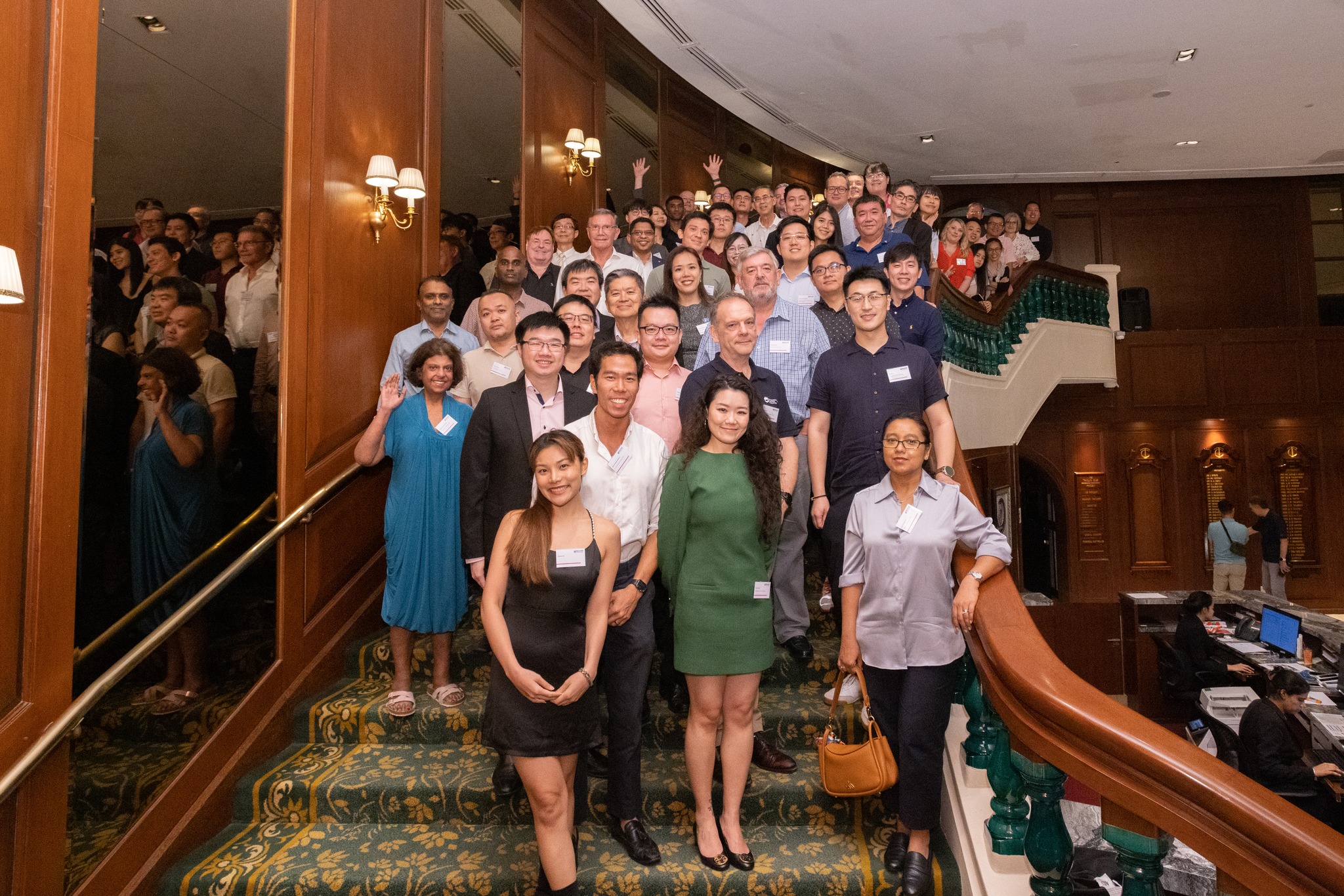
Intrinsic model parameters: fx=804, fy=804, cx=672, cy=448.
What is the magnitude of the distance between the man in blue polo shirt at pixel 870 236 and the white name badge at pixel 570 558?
2.82 meters

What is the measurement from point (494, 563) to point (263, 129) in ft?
7.09

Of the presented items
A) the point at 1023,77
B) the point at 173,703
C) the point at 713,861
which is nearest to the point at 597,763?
the point at 713,861

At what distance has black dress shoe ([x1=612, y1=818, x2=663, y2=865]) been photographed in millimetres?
2326

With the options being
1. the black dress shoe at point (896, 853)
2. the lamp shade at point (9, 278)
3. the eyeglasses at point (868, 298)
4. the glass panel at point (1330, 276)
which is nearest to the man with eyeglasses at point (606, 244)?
the eyeglasses at point (868, 298)

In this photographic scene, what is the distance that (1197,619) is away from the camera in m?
7.46

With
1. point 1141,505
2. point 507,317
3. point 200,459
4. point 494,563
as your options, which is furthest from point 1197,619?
point 200,459

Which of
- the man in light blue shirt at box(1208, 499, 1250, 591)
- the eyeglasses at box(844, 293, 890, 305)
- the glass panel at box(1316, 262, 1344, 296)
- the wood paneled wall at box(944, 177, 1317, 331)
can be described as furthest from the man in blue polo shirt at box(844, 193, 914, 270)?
the glass panel at box(1316, 262, 1344, 296)

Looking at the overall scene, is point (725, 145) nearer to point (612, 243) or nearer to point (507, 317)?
point (612, 243)

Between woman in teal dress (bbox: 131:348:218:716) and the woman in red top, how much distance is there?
18.4ft

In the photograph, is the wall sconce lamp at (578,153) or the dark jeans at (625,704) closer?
the dark jeans at (625,704)

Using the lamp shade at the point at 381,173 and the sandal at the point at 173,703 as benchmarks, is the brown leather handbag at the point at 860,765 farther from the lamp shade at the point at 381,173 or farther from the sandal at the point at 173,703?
the lamp shade at the point at 381,173

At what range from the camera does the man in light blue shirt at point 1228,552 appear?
9.89 metres

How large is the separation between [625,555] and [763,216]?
167 inches

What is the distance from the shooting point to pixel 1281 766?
4852mm
